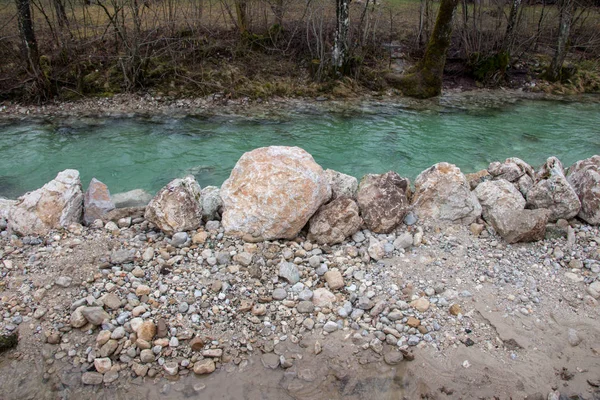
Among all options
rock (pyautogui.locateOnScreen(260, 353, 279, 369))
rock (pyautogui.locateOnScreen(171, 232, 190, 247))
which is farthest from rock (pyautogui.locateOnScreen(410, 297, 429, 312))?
rock (pyautogui.locateOnScreen(171, 232, 190, 247))

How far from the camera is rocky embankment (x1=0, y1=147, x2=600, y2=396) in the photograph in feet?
12.1

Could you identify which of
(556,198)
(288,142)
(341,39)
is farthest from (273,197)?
(341,39)

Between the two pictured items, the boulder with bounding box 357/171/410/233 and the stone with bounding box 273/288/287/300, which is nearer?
the stone with bounding box 273/288/287/300

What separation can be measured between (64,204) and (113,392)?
8.74 ft

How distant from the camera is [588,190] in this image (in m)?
5.53

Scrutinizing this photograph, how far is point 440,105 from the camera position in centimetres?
1172

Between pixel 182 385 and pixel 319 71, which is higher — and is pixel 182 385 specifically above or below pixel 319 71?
below

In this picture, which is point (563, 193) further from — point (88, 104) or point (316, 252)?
point (88, 104)

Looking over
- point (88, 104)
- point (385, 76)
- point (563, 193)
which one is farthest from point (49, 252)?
point (385, 76)

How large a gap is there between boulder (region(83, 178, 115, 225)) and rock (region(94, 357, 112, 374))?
223 centimetres

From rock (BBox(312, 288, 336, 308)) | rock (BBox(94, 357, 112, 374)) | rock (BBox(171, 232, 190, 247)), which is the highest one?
rock (BBox(171, 232, 190, 247))

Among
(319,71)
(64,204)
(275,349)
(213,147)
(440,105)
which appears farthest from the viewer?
(319,71)

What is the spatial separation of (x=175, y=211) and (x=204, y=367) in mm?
2023

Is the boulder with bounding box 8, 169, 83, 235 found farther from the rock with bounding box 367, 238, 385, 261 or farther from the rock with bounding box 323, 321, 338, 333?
the rock with bounding box 367, 238, 385, 261
